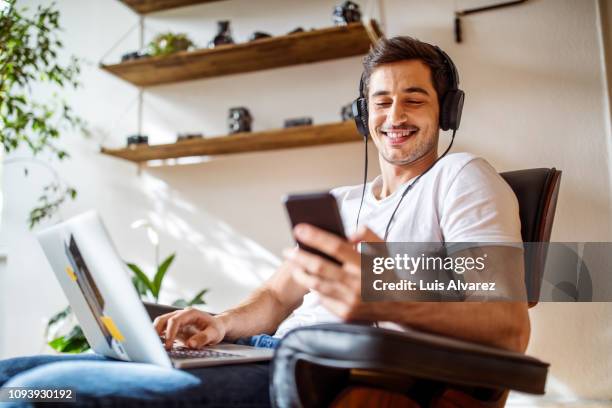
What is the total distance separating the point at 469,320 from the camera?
0.71 metres

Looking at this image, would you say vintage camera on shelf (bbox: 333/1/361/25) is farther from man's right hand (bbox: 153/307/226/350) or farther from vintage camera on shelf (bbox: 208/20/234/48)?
man's right hand (bbox: 153/307/226/350)

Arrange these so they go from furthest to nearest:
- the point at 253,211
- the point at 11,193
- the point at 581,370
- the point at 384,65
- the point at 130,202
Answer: the point at 11,193 → the point at 130,202 → the point at 253,211 → the point at 581,370 → the point at 384,65

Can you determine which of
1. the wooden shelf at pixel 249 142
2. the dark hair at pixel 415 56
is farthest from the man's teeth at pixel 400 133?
the wooden shelf at pixel 249 142

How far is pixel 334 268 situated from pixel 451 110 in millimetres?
699

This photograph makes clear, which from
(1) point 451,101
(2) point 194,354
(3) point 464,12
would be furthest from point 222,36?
(2) point 194,354

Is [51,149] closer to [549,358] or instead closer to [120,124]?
[120,124]

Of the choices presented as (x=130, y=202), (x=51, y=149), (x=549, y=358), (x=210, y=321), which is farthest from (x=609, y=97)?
(x=51, y=149)

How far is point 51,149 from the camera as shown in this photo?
3.00 metres

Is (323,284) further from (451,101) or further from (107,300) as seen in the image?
(451,101)

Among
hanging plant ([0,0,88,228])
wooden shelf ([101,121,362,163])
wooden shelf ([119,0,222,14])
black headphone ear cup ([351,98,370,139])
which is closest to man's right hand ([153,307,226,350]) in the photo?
black headphone ear cup ([351,98,370,139])

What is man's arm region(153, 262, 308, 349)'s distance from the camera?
39.8 inches

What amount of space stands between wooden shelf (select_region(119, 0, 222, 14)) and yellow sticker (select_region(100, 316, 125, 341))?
2.37 metres

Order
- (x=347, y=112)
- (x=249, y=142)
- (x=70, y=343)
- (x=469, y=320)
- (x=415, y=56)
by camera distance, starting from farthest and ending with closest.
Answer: (x=249, y=142), (x=347, y=112), (x=70, y=343), (x=415, y=56), (x=469, y=320)

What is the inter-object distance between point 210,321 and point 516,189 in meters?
0.68
